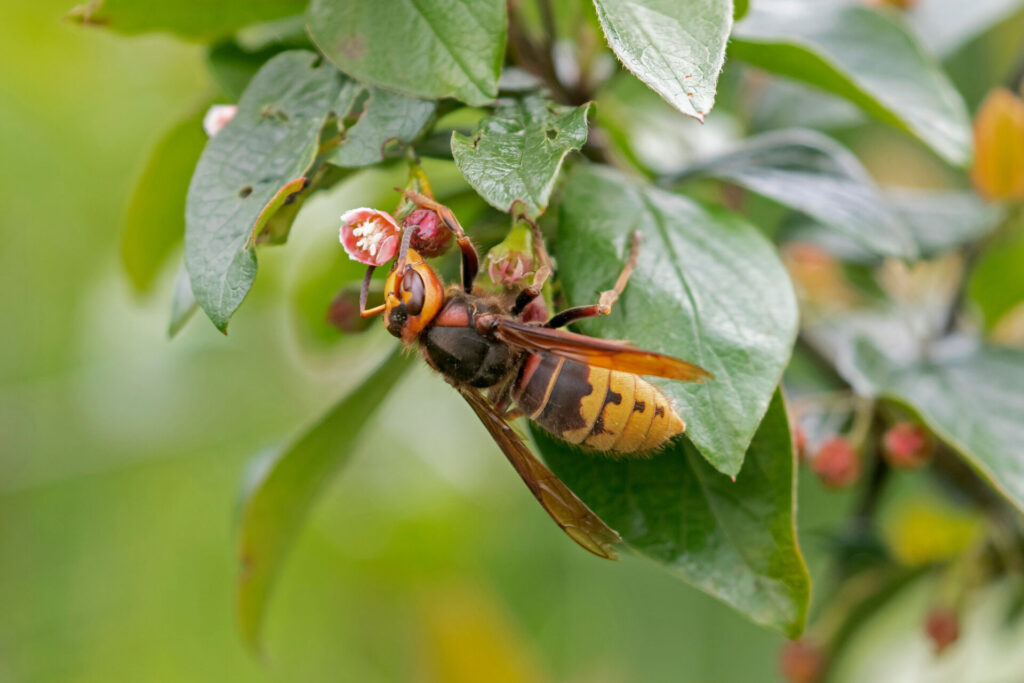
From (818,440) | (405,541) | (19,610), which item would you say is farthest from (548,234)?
(19,610)

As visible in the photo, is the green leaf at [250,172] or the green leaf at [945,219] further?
the green leaf at [945,219]

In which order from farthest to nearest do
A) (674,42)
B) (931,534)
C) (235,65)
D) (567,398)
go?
(931,534) < (235,65) < (567,398) < (674,42)

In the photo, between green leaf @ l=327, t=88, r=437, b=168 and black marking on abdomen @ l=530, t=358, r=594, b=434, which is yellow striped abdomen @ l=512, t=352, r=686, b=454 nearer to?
black marking on abdomen @ l=530, t=358, r=594, b=434

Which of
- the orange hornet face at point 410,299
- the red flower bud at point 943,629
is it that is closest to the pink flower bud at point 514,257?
the orange hornet face at point 410,299

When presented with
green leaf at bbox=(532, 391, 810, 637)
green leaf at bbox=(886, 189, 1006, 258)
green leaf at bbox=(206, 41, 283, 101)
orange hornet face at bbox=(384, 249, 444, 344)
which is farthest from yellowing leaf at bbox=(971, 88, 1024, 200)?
green leaf at bbox=(206, 41, 283, 101)

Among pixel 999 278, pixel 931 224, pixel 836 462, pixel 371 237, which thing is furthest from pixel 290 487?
pixel 999 278

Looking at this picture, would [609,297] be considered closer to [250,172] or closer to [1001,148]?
[250,172]

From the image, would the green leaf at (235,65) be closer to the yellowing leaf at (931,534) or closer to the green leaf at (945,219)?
the green leaf at (945,219)
